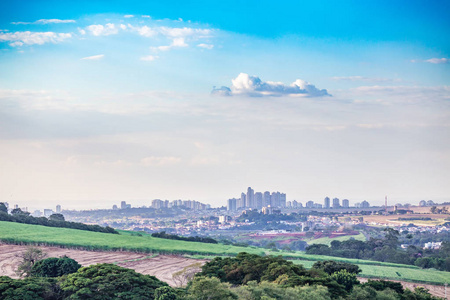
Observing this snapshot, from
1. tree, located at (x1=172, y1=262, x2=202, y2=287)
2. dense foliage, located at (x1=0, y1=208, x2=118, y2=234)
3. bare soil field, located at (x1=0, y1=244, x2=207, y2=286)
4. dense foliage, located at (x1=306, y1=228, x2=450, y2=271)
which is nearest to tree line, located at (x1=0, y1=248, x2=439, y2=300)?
tree, located at (x1=172, y1=262, x2=202, y2=287)

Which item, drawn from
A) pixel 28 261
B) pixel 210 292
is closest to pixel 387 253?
pixel 28 261

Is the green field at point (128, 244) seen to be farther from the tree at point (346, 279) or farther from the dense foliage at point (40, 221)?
the tree at point (346, 279)

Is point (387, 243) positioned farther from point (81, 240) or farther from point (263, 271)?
point (263, 271)

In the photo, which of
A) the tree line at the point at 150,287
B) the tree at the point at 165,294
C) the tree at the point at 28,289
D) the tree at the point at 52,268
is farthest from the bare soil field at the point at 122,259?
the tree at the point at 28,289

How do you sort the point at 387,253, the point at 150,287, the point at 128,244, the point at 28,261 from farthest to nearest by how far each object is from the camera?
the point at 387,253, the point at 128,244, the point at 28,261, the point at 150,287

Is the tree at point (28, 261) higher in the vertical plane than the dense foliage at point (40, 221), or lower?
lower

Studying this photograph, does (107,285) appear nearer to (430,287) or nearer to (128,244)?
(128,244)
